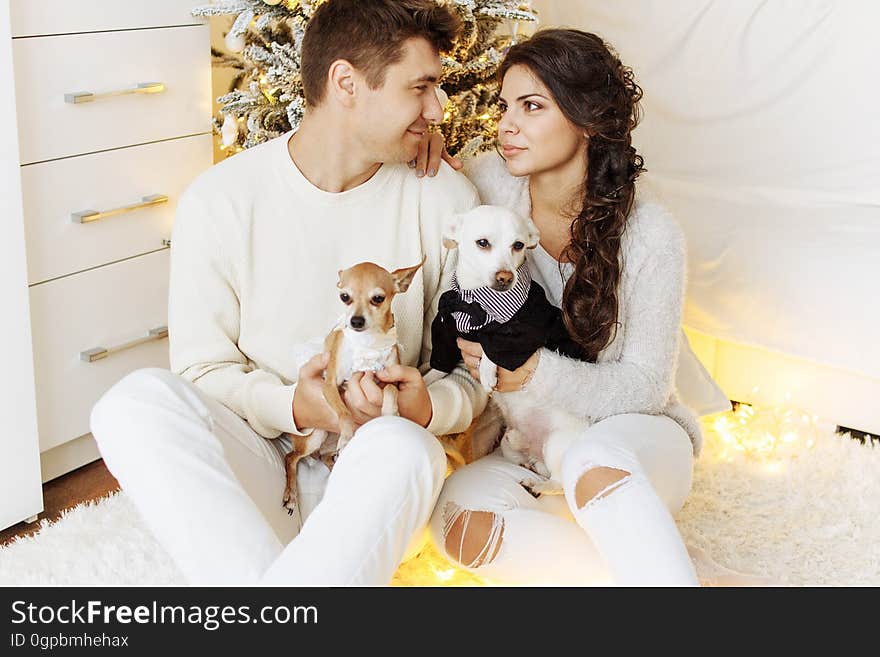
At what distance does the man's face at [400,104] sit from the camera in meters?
1.76

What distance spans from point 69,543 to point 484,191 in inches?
41.0

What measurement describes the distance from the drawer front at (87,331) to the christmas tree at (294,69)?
1.27ft

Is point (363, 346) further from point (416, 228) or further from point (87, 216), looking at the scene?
point (87, 216)

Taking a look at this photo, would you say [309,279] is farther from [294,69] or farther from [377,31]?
[294,69]

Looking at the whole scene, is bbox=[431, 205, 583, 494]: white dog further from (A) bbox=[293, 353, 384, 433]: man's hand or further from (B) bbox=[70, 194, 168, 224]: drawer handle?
(B) bbox=[70, 194, 168, 224]: drawer handle

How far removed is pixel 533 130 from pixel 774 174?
1.23m

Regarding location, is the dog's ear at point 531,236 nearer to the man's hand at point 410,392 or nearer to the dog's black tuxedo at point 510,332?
the dog's black tuxedo at point 510,332

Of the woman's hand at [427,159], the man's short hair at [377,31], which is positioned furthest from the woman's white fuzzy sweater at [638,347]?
Result: the man's short hair at [377,31]

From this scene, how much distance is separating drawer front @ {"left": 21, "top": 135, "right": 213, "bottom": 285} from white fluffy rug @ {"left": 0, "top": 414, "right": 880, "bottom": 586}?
0.53 m

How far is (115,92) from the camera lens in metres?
2.24

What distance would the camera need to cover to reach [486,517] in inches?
67.2

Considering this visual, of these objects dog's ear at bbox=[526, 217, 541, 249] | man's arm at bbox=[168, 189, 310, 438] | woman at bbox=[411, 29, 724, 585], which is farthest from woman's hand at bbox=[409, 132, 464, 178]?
man's arm at bbox=[168, 189, 310, 438]

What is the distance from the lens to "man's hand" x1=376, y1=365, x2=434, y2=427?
164 cm

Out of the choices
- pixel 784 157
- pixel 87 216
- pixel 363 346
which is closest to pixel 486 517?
pixel 363 346
